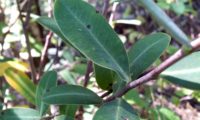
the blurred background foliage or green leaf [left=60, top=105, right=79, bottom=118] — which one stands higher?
green leaf [left=60, top=105, right=79, bottom=118]

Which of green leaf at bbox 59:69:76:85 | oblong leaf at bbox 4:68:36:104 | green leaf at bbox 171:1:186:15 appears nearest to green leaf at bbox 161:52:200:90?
oblong leaf at bbox 4:68:36:104

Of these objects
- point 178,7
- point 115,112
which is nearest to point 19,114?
point 115,112

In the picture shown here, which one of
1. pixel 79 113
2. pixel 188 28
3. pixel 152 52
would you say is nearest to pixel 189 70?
pixel 152 52

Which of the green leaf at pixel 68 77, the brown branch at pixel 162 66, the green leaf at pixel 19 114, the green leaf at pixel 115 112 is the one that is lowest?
the green leaf at pixel 68 77

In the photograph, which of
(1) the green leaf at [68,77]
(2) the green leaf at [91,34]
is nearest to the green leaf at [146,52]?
(2) the green leaf at [91,34]

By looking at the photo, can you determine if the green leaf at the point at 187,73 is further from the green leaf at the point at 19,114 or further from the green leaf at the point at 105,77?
the green leaf at the point at 19,114

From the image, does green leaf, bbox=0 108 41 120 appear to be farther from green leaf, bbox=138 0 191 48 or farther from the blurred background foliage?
green leaf, bbox=138 0 191 48
